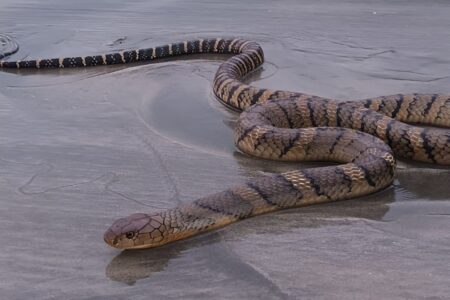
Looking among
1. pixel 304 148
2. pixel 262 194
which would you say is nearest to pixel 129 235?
pixel 262 194

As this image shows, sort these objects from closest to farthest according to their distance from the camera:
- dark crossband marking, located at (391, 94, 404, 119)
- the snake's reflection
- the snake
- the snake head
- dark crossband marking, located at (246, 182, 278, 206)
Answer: the snake's reflection
the snake head
the snake
dark crossband marking, located at (246, 182, 278, 206)
dark crossband marking, located at (391, 94, 404, 119)

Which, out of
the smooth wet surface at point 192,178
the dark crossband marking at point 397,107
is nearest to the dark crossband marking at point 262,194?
the smooth wet surface at point 192,178

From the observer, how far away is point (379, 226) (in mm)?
5754

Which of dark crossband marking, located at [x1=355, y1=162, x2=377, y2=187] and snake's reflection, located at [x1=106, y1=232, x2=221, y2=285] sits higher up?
dark crossband marking, located at [x1=355, y1=162, x2=377, y2=187]

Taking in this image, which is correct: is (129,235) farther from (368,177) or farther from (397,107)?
(397,107)

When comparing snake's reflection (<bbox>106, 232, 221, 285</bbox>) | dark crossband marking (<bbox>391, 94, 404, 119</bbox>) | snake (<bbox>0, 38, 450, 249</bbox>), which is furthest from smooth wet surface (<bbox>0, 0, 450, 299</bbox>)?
dark crossband marking (<bbox>391, 94, 404, 119</bbox>)

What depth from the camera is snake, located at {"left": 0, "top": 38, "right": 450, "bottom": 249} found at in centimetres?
567

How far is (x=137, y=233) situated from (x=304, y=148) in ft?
8.40

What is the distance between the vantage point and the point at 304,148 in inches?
288

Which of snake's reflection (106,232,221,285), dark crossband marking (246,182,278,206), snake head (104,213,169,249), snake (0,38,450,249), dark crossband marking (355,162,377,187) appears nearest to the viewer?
snake's reflection (106,232,221,285)

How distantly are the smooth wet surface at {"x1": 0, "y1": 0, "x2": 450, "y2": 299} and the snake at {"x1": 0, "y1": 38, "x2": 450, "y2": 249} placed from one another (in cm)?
14

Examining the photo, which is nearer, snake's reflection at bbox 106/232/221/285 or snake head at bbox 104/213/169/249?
snake's reflection at bbox 106/232/221/285

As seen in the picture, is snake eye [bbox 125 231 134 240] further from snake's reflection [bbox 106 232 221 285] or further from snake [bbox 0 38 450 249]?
snake's reflection [bbox 106 232 221 285]

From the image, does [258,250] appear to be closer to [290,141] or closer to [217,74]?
[290,141]
